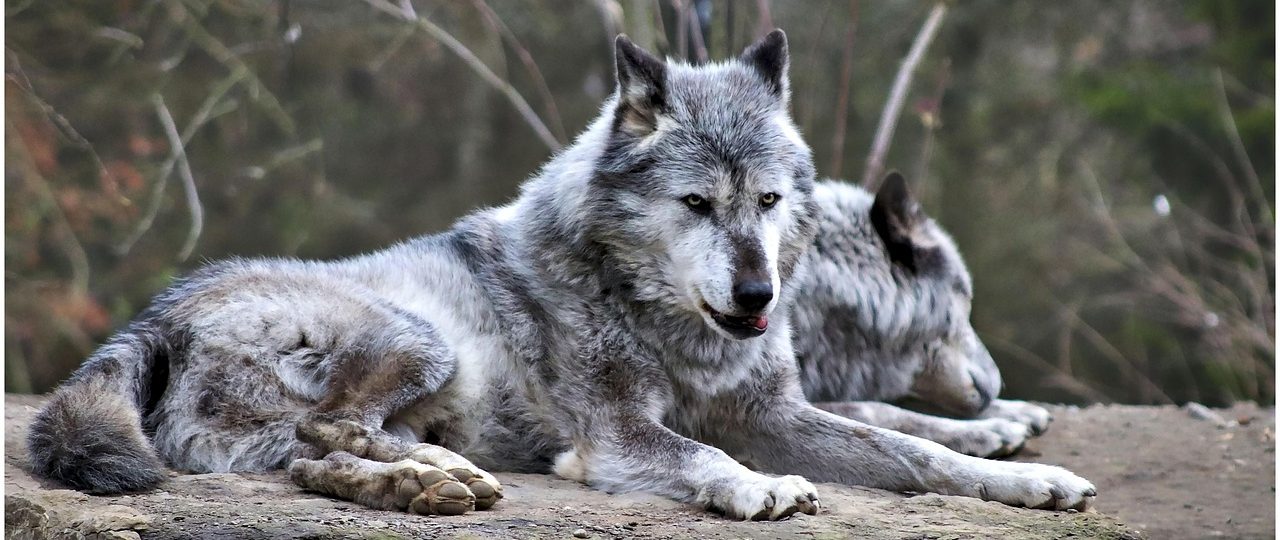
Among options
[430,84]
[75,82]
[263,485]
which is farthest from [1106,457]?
[430,84]

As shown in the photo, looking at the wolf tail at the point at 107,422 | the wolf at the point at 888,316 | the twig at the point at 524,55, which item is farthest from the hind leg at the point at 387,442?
the twig at the point at 524,55

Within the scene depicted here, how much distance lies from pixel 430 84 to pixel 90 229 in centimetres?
333

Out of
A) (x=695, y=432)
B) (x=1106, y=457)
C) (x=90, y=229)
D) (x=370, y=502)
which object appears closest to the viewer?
(x=370, y=502)

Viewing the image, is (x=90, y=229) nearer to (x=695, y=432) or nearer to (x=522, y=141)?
(x=522, y=141)

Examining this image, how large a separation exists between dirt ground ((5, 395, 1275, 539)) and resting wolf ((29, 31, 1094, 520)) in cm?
8

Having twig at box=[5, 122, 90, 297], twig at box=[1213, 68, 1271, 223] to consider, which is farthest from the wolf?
twig at box=[5, 122, 90, 297]

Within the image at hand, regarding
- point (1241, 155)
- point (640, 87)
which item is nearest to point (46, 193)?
point (640, 87)

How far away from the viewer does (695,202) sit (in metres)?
3.21

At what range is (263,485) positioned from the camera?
2951 millimetres

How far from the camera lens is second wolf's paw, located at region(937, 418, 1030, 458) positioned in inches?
154

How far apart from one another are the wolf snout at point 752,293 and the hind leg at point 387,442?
794 mm

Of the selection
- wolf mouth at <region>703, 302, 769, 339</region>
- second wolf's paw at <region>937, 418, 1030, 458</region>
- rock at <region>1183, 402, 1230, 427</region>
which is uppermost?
rock at <region>1183, 402, 1230, 427</region>

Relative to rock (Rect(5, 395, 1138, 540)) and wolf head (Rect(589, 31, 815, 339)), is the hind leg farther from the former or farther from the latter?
wolf head (Rect(589, 31, 815, 339))

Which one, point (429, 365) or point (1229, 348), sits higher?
point (1229, 348)
